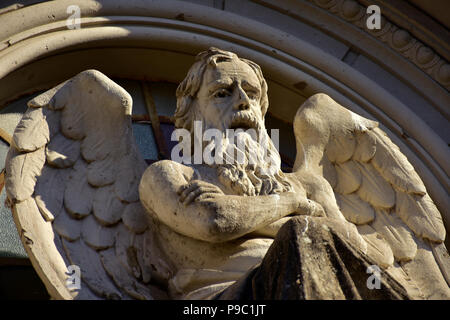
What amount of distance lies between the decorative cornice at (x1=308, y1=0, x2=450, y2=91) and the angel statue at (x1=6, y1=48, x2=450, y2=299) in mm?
1499

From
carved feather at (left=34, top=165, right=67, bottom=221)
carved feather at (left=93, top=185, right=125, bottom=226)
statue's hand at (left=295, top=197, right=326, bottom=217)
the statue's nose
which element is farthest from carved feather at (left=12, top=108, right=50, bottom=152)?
statue's hand at (left=295, top=197, right=326, bottom=217)

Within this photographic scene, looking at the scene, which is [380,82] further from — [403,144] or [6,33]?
[6,33]

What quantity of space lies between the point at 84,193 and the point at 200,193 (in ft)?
2.44

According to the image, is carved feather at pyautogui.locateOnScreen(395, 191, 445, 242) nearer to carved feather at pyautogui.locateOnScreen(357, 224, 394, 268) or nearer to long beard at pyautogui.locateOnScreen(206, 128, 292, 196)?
carved feather at pyautogui.locateOnScreen(357, 224, 394, 268)

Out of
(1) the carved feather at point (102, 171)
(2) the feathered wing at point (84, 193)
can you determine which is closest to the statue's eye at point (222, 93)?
(2) the feathered wing at point (84, 193)

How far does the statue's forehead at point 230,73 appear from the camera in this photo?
5672mm

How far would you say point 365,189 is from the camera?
232 inches

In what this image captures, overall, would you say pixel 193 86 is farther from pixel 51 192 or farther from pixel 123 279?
pixel 123 279

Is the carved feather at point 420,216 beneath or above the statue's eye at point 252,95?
beneath

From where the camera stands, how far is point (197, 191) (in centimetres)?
510

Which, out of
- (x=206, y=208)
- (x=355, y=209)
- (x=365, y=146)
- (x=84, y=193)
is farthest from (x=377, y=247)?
(x=84, y=193)

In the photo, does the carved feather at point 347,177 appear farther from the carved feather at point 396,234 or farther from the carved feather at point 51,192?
the carved feather at point 51,192

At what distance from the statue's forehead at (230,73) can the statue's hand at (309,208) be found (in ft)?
2.50

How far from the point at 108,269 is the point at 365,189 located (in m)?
1.58
